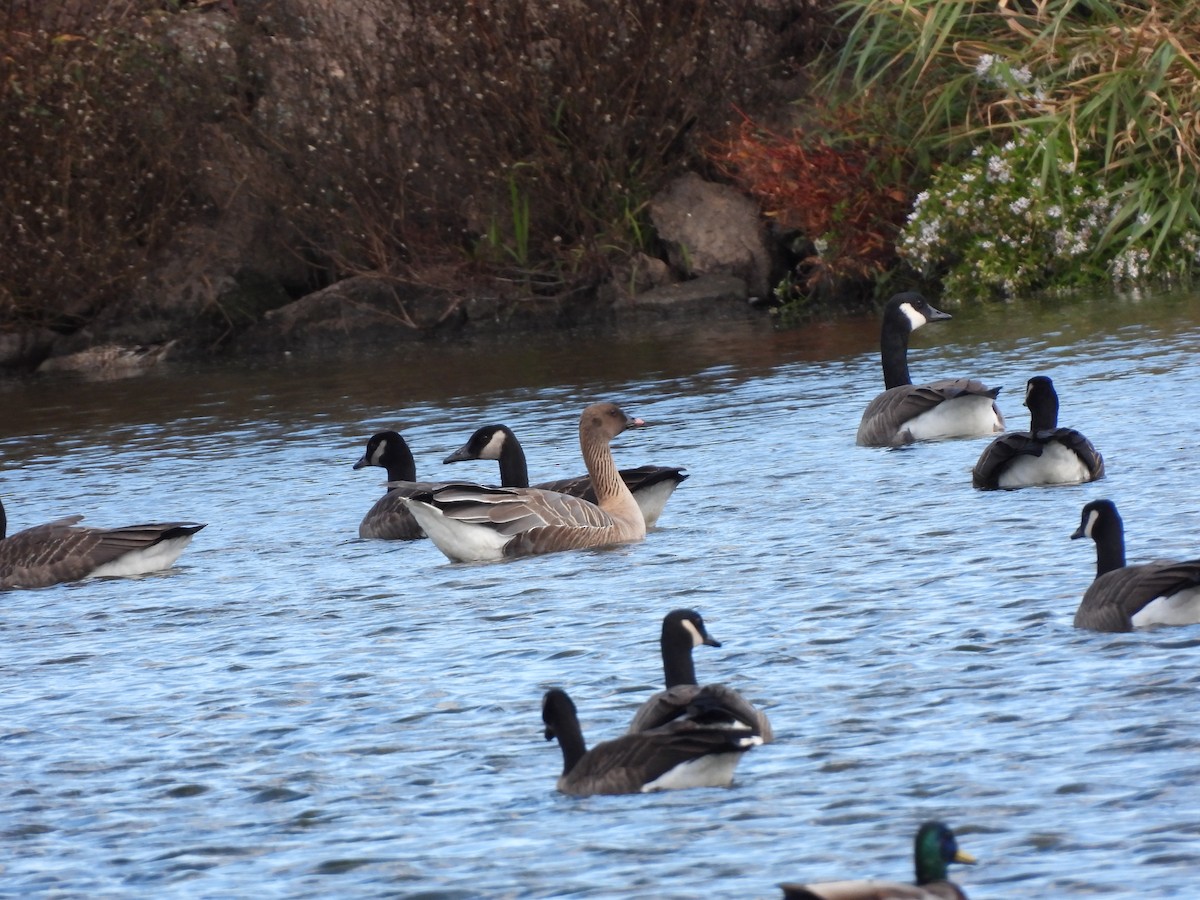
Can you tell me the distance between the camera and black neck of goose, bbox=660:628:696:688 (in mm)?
7625

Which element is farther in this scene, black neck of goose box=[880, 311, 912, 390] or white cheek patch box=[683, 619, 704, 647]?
black neck of goose box=[880, 311, 912, 390]

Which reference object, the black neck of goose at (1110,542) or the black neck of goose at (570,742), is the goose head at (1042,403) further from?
the black neck of goose at (570,742)

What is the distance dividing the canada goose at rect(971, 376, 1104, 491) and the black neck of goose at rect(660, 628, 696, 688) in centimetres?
490

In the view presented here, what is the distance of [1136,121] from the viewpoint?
23.7 metres

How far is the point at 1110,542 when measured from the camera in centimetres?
→ 884

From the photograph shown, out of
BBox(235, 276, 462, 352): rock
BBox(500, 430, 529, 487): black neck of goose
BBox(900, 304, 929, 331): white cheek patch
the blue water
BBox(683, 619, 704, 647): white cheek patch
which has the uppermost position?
BBox(235, 276, 462, 352): rock

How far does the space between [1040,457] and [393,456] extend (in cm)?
465

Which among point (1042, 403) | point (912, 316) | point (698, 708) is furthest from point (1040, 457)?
point (698, 708)

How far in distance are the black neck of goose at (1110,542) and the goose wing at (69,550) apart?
5610 millimetres

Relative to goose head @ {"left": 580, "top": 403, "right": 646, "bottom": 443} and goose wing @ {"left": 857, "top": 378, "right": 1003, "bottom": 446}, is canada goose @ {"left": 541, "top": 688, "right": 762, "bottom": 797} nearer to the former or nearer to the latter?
goose head @ {"left": 580, "top": 403, "right": 646, "bottom": 443}

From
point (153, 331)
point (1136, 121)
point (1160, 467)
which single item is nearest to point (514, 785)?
point (1160, 467)

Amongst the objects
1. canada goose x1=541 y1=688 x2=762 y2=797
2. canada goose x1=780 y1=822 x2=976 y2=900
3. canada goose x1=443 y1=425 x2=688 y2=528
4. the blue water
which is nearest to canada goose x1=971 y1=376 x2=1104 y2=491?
the blue water

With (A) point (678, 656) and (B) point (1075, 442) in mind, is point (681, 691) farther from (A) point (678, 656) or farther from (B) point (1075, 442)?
(B) point (1075, 442)

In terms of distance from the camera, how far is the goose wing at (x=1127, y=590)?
26.5 feet
